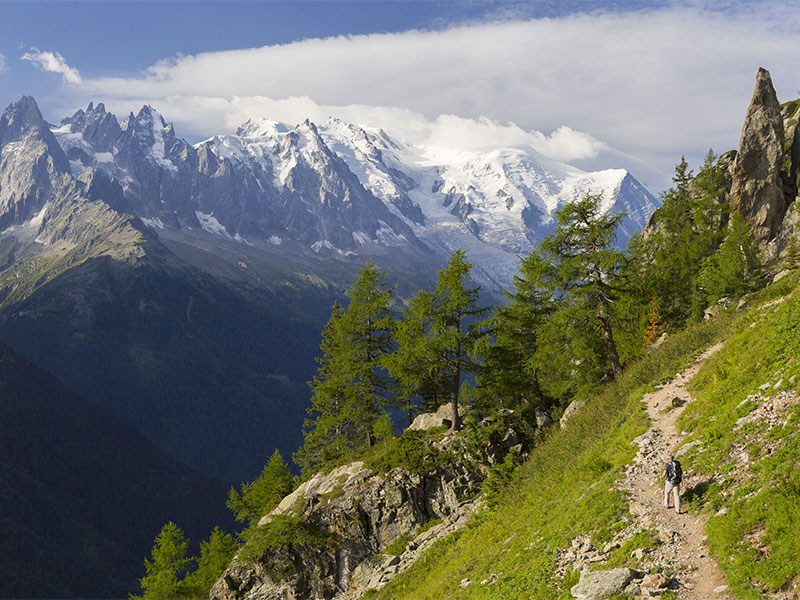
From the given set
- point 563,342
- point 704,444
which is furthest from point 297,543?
point 704,444

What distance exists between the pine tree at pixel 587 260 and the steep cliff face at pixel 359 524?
9111mm

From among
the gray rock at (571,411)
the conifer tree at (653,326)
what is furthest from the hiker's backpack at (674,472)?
the conifer tree at (653,326)

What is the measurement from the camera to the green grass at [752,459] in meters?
12.1

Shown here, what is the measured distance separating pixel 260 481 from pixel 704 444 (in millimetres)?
44939

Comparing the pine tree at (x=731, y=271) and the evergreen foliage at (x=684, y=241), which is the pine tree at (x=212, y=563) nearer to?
the evergreen foliage at (x=684, y=241)

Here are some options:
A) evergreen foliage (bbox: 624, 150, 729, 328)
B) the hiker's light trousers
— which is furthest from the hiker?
evergreen foliage (bbox: 624, 150, 729, 328)

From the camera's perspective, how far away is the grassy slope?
17.0 m

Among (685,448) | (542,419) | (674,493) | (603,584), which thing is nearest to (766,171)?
(542,419)

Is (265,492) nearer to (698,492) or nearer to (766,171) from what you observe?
(698,492)

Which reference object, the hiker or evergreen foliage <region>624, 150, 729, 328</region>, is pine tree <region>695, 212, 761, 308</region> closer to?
evergreen foliage <region>624, 150, 729, 328</region>

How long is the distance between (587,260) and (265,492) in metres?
38.5

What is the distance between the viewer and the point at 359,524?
35.2 m

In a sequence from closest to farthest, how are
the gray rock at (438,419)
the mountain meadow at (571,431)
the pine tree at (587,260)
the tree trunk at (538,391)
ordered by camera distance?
the mountain meadow at (571,431) → the pine tree at (587,260) → the gray rock at (438,419) → the tree trunk at (538,391)

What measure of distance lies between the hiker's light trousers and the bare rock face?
56197 millimetres
